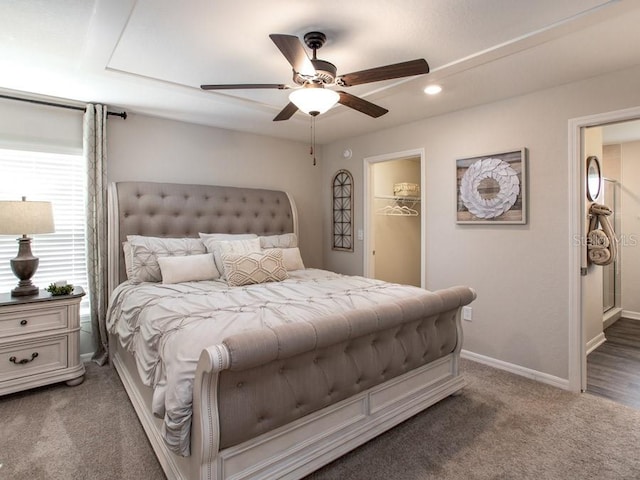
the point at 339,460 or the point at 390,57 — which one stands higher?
the point at 390,57

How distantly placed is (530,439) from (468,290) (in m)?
0.96

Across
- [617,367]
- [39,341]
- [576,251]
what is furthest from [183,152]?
[617,367]

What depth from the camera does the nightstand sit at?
2561 mm

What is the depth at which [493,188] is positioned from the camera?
3.15m

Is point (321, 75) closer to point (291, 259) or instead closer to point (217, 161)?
point (291, 259)

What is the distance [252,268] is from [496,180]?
2253 millimetres

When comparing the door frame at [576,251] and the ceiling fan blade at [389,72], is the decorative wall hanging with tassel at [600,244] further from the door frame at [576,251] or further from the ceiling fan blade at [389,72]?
the ceiling fan blade at [389,72]

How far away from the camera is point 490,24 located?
1961 millimetres

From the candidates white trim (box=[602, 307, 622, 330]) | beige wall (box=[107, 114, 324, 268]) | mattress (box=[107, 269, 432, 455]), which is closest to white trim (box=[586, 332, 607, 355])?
white trim (box=[602, 307, 622, 330])

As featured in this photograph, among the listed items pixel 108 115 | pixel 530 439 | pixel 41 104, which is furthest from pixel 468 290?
pixel 41 104

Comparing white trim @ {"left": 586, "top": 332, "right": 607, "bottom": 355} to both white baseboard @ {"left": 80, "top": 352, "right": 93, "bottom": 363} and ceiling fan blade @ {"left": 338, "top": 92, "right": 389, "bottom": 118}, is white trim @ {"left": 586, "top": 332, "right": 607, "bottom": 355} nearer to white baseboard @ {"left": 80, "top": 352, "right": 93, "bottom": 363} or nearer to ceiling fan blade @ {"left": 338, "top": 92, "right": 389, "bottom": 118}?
ceiling fan blade @ {"left": 338, "top": 92, "right": 389, "bottom": 118}

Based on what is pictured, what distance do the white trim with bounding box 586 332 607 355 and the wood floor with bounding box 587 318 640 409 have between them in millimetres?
29

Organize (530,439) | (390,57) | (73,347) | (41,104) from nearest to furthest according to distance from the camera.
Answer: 1. (530,439)
2. (390,57)
3. (73,347)
4. (41,104)

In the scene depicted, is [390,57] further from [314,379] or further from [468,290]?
[314,379]
